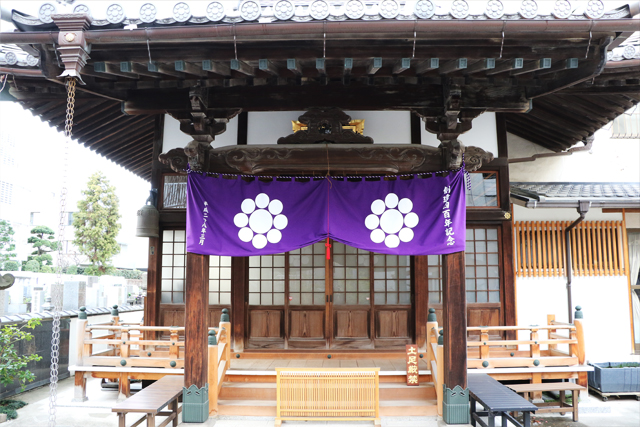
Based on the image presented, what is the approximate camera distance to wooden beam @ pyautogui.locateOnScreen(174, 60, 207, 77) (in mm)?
5963

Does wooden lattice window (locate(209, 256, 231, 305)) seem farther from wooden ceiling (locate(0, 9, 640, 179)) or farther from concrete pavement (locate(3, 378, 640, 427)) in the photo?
wooden ceiling (locate(0, 9, 640, 179))

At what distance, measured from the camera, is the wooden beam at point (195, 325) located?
7.06 metres

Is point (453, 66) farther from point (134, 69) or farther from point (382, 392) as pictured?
point (382, 392)

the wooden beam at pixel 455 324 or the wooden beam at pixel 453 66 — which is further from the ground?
the wooden beam at pixel 453 66

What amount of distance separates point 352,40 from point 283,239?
309 cm

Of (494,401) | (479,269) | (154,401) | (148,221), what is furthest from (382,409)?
(148,221)

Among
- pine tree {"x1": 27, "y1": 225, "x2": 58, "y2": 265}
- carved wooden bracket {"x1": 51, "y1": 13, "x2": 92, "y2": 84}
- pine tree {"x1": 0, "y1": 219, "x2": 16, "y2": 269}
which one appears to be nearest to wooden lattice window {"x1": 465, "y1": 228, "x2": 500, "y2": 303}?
carved wooden bracket {"x1": 51, "y1": 13, "x2": 92, "y2": 84}

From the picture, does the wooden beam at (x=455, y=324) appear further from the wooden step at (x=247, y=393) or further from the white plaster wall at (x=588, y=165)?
the white plaster wall at (x=588, y=165)

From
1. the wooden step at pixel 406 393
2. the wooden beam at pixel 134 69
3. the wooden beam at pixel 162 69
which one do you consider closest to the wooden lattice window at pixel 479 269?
the wooden step at pixel 406 393

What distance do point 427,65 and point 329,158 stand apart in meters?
2.12

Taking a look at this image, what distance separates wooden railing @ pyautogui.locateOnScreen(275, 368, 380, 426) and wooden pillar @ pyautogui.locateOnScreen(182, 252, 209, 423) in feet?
3.76

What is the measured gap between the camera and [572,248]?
10477mm

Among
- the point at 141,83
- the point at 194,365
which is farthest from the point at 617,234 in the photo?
the point at 141,83

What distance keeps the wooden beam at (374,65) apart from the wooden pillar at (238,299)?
505cm
